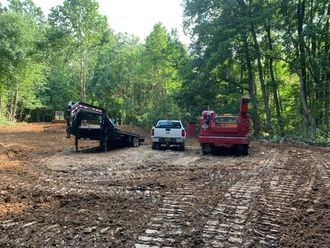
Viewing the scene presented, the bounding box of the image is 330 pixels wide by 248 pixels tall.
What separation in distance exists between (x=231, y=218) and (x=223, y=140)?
30.4 ft

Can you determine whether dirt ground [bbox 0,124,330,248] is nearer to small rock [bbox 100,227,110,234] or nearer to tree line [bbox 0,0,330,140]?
small rock [bbox 100,227,110,234]

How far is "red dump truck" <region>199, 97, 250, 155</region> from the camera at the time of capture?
1430 cm

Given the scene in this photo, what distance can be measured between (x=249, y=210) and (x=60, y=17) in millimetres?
34550

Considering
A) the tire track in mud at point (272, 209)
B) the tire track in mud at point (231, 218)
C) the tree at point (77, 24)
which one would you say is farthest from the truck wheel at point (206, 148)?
the tree at point (77, 24)

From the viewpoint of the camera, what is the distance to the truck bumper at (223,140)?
14125mm

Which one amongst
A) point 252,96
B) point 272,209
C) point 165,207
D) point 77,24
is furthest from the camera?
point 77,24

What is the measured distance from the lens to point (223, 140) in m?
14.4

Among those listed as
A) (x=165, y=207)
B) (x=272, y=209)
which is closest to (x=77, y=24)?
(x=165, y=207)

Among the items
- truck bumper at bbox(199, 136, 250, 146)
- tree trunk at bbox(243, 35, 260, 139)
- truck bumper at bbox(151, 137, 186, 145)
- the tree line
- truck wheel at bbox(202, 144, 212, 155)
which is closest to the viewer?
truck bumper at bbox(199, 136, 250, 146)

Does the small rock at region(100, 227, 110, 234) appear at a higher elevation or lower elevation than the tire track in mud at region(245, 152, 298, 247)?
lower

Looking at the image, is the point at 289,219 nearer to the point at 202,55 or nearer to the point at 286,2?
the point at 286,2

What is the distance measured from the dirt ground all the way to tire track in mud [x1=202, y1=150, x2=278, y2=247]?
0.04ft

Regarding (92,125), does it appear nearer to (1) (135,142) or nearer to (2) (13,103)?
(1) (135,142)

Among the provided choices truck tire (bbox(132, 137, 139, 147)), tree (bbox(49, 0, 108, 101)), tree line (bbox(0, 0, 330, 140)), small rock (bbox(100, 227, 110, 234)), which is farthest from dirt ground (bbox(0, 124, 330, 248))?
tree (bbox(49, 0, 108, 101))
